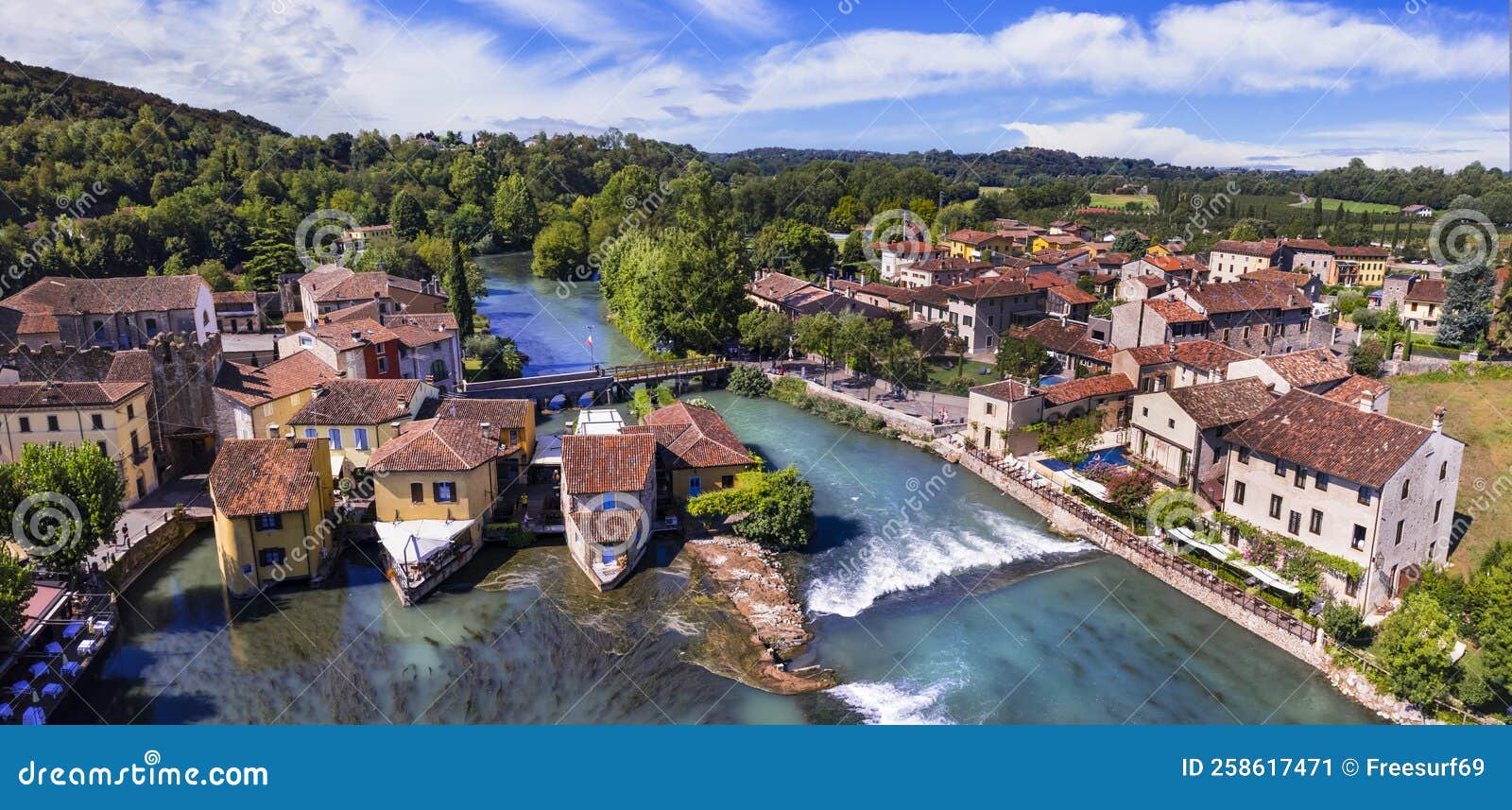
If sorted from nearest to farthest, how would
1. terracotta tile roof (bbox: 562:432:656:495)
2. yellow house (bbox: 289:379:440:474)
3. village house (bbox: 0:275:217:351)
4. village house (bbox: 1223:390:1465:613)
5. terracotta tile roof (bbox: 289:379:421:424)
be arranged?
village house (bbox: 1223:390:1465:613)
terracotta tile roof (bbox: 562:432:656:495)
yellow house (bbox: 289:379:440:474)
terracotta tile roof (bbox: 289:379:421:424)
village house (bbox: 0:275:217:351)

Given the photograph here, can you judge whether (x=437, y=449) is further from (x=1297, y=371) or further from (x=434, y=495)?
(x=1297, y=371)

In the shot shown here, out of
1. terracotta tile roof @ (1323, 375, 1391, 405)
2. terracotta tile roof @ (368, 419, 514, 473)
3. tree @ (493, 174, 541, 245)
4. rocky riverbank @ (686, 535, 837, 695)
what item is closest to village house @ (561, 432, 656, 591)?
rocky riverbank @ (686, 535, 837, 695)

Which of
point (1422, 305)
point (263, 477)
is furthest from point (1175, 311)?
point (263, 477)

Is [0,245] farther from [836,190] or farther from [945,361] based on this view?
[836,190]

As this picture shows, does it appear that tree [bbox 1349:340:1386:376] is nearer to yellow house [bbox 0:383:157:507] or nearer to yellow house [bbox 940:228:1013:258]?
yellow house [bbox 940:228:1013:258]

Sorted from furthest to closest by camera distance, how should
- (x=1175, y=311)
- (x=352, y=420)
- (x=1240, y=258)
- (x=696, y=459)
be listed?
(x=1240, y=258) → (x=1175, y=311) → (x=352, y=420) → (x=696, y=459)

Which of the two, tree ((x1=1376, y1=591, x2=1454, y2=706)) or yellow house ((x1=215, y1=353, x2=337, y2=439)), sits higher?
yellow house ((x1=215, y1=353, x2=337, y2=439))

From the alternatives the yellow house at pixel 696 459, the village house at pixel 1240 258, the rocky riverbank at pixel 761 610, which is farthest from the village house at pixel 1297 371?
the village house at pixel 1240 258
